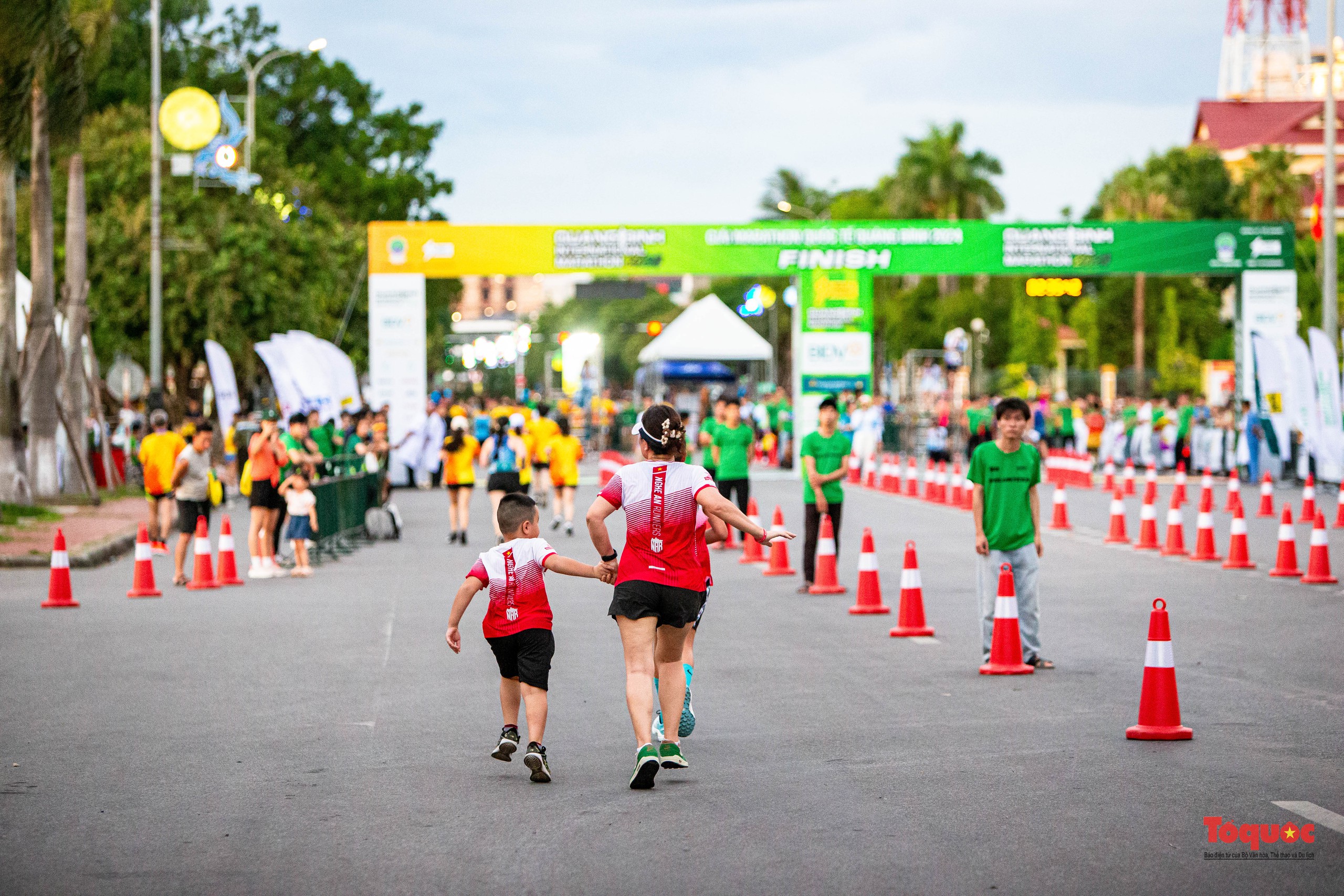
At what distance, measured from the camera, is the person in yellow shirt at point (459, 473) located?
2067 centimetres

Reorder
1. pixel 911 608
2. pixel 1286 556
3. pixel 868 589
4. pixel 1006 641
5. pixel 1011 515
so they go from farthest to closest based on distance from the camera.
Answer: pixel 1286 556 < pixel 868 589 < pixel 911 608 < pixel 1011 515 < pixel 1006 641

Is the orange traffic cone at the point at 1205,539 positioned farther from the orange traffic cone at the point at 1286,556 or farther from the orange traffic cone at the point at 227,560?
the orange traffic cone at the point at 227,560

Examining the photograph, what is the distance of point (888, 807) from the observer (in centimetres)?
661

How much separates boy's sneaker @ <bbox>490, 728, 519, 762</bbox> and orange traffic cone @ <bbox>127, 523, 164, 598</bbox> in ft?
27.6

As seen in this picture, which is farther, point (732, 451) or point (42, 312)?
point (42, 312)

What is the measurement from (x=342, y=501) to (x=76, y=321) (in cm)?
937

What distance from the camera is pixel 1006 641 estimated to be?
10.1 meters

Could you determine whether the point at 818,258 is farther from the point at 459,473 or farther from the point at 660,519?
the point at 660,519

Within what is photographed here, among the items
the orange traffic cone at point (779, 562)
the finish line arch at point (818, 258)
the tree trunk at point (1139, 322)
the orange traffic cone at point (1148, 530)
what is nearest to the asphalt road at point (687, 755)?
the orange traffic cone at point (779, 562)

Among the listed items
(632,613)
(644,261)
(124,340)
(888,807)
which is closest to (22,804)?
(632,613)

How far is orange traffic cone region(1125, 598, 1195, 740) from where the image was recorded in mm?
7957

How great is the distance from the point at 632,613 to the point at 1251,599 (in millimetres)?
8615

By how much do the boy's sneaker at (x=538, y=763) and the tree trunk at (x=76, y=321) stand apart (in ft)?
66.7

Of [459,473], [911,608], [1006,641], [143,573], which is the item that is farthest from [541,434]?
[1006,641]
